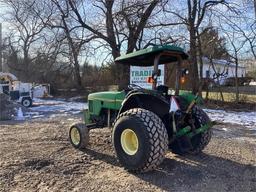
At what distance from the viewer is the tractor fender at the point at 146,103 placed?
581cm

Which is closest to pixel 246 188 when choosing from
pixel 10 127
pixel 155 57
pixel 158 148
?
pixel 158 148

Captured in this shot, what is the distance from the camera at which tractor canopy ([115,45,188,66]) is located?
558 cm

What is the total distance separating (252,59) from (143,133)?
14032 millimetres

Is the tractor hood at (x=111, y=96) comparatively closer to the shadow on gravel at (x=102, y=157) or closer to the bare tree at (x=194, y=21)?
the shadow on gravel at (x=102, y=157)

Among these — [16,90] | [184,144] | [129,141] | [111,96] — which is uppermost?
[111,96]

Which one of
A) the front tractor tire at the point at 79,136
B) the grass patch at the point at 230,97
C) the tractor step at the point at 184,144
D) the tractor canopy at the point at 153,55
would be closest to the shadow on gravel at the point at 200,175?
the tractor step at the point at 184,144

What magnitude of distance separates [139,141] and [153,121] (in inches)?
14.0

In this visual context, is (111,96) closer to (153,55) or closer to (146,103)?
(146,103)

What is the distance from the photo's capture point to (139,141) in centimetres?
522

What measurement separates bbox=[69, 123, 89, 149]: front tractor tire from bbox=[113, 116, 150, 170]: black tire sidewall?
1412mm

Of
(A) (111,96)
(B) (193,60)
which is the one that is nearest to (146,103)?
(A) (111,96)

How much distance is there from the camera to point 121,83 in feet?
65.2

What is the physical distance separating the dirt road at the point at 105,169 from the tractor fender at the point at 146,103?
2.89 ft

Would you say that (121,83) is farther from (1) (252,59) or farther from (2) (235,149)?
(2) (235,149)
